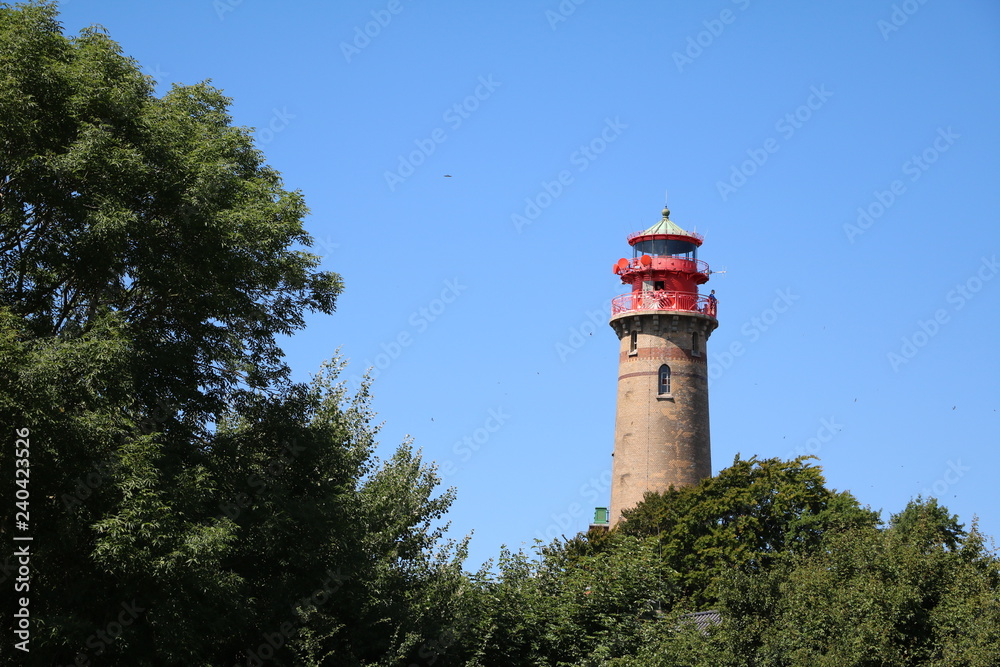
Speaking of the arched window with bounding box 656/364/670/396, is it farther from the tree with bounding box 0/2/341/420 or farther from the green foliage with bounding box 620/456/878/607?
the tree with bounding box 0/2/341/420

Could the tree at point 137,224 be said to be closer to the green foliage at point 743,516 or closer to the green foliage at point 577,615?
the green foliage at point 577,615

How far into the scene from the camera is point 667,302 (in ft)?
202

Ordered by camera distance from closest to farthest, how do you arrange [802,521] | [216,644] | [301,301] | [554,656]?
[216,644]
[301,301]
[554,656]
[802,521]

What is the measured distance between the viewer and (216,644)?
2589 centimetres

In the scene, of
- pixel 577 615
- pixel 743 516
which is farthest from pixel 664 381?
pixel 577 615

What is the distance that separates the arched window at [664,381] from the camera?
Answer: 6050 centimetres

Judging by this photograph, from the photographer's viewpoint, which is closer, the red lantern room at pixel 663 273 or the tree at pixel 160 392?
the tree at pixel 160 392

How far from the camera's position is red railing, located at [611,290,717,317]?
61469 millimetres

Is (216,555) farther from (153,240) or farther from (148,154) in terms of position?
(148,154)

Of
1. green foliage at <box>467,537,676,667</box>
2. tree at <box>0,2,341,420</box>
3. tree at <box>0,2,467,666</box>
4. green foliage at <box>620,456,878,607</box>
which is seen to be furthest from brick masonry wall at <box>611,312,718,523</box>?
tree at <box>0,2,341,420</box>

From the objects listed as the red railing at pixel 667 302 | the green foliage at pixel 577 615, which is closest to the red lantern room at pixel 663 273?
the red railing at pixel 667 302

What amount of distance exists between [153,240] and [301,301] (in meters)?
4.27

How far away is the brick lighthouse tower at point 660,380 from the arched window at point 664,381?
0.05 metres

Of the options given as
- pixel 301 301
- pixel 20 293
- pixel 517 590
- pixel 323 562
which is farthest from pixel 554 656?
pixel 20 293
